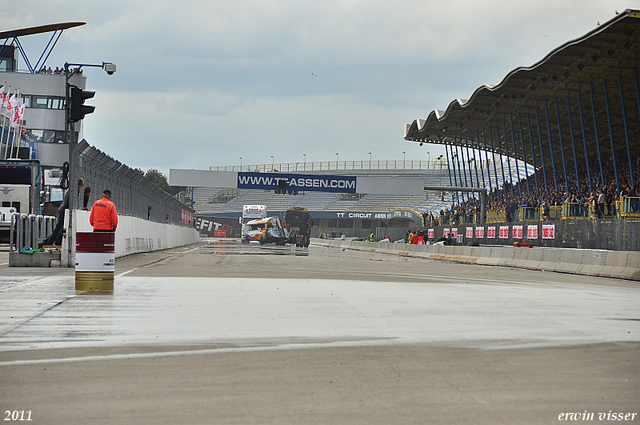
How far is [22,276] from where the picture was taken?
14812 millimetres

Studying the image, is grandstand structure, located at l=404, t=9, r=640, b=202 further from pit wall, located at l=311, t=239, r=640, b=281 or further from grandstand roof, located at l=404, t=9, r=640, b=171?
pit wall, located at l=311, t=239, r=640, b=281

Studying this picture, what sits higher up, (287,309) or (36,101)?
Result: (36,101)

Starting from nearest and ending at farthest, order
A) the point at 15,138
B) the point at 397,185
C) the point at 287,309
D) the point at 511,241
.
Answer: the point at 287,309 < the point at 511,241 < the point at 15,138 < the point at 397,185

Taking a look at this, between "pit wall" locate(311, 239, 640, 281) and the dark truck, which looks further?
the dark truck

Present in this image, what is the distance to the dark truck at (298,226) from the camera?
220ft

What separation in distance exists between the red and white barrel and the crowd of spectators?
90.2 ft

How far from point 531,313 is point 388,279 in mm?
6975

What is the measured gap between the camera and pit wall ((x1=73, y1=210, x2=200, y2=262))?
19861 millimetres

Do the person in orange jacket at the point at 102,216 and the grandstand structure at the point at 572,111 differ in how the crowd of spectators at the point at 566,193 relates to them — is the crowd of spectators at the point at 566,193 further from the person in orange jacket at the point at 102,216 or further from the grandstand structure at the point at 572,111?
the person in orange jacket at the point at 102,216

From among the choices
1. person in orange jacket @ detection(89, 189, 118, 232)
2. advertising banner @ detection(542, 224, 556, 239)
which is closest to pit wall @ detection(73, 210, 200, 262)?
person in orange jacket @ detection(89, 189, 118, 232)

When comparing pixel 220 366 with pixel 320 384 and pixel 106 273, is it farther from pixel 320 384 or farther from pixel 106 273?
pixel 106 273

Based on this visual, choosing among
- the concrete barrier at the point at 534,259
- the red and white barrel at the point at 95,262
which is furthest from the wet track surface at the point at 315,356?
the concrete barrier at the point at 534,259

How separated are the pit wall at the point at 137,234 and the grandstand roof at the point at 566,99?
75.7 feet

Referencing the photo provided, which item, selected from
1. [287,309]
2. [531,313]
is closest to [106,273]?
[287,309]
